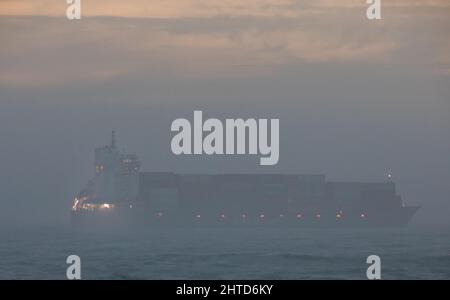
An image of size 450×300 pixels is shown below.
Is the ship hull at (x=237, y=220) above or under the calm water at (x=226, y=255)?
above

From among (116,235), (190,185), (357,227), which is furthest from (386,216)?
(116,235)

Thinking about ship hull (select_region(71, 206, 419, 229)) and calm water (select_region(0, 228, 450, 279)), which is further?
ship hull (select_region(71, 206, 419, 229))

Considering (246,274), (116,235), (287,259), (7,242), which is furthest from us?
(116,235)

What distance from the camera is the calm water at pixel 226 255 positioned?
57.3m

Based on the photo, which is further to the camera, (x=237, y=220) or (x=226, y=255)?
(x=237, y=220)

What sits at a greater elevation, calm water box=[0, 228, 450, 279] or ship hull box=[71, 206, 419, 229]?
ship hull box=[71, 206, 419, 229]

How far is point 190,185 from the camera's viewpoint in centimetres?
9281

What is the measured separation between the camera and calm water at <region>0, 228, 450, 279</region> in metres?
57.3

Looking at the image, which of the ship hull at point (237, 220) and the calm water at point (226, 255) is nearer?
the calm water at point (226, 255)

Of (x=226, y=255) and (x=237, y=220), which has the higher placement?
(x=237, y=220)

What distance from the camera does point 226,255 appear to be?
68.6m

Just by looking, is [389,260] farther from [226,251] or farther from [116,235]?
[116,235]
